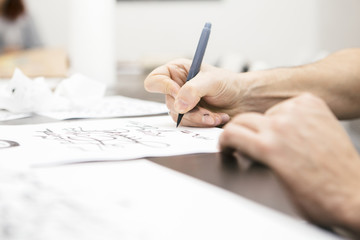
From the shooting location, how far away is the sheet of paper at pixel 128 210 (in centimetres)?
25

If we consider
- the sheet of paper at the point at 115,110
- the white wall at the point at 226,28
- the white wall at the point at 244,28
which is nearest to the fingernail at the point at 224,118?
the sheet of paper at the point at 115,110

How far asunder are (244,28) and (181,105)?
1.78 m

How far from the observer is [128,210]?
0.27m

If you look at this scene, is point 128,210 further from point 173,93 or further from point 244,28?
point 244,28

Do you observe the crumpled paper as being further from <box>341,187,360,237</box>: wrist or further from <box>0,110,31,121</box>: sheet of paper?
<box>341,187,360,237</box>: wrist

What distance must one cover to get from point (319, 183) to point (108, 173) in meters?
0.16

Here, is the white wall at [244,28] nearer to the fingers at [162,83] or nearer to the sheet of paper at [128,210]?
the fingers at [162,83]

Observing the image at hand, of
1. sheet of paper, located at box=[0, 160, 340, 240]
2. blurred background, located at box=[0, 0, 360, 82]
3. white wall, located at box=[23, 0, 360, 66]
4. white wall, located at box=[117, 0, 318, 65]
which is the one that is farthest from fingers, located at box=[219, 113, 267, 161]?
white wall, located at box=[117, 0, 318, 65]

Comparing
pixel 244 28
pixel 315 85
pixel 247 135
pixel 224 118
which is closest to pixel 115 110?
pixel 224 118

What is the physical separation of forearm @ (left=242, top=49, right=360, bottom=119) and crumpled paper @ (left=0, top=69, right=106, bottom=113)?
0.32 meters

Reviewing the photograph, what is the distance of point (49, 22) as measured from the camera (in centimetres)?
303

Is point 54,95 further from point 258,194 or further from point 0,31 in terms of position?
point 0,31

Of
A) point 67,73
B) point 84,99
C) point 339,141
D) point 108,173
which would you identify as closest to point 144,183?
point 108,173

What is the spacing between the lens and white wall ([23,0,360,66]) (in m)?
2.03
